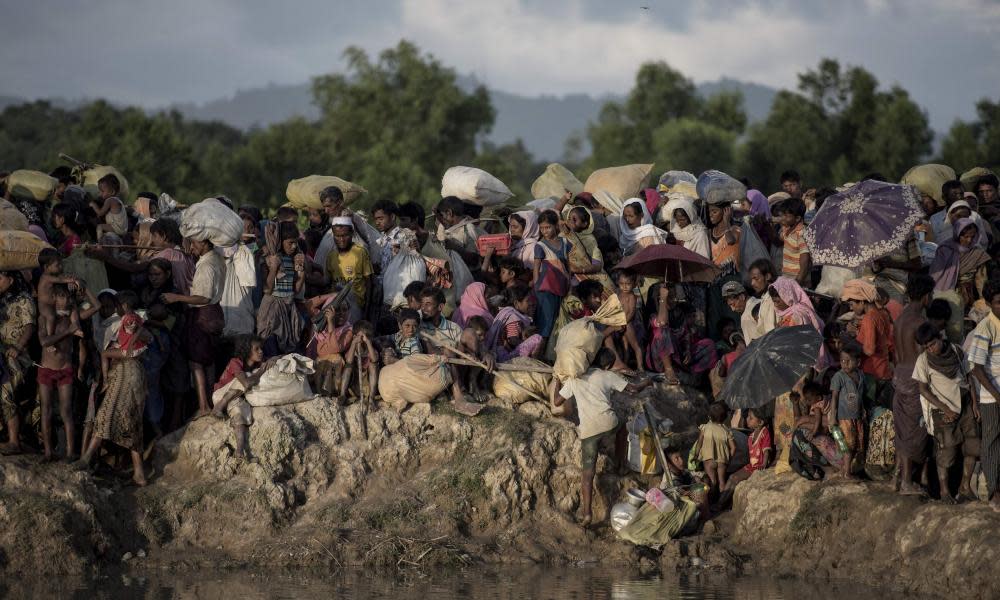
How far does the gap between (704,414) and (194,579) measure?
5209mm

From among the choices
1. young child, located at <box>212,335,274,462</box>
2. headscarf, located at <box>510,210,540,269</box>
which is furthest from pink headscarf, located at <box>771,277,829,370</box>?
young child, located at <box>212,335,274,462</box>

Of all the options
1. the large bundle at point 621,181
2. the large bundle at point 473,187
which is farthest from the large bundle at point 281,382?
the large bundle at point 621,181

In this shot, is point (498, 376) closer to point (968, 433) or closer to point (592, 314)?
point (592, 314)

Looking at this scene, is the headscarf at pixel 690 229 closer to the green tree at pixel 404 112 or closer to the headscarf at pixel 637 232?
the headscarf at pixel 637 232

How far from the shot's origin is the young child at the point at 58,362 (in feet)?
40.1

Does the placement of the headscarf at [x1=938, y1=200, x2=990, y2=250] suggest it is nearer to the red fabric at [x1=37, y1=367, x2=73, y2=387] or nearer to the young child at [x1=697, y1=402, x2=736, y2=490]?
the young child at [x1=697, y1=402, x2=736, y2=490]

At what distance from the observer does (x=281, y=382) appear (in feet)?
42.2

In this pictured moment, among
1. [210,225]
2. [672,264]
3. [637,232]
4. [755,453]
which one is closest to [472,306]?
[672,264]

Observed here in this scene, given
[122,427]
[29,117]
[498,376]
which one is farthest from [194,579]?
[29,117]

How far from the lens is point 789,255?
14.0m

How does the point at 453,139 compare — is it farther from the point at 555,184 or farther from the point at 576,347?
the point at 576,347

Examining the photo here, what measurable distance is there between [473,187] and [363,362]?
3187 mm

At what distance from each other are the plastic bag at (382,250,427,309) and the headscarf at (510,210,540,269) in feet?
3.52

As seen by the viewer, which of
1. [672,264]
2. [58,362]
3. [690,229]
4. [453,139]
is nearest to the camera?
[58,362]
